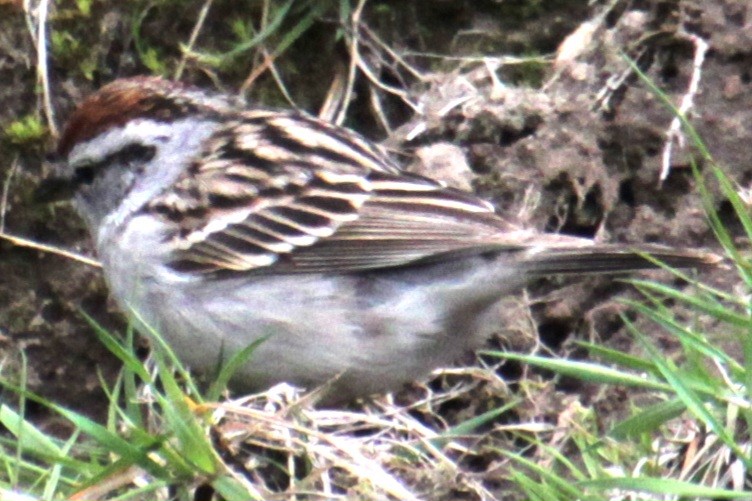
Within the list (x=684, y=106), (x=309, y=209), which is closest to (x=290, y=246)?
(x=309, y=209)

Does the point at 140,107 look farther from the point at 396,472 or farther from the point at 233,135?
the point at 396,472

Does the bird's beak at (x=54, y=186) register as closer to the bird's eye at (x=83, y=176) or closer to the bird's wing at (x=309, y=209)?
the bird's eye at (x=83, y=176)

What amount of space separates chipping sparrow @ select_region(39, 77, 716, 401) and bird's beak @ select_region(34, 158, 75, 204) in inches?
0.5

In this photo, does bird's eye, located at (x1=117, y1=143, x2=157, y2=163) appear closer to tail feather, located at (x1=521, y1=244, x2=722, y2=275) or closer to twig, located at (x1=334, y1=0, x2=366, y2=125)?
twig, located at (x1=334, y1=0, x2=366, y2=125)

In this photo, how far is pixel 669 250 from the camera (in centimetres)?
445

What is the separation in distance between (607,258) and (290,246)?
113 cm

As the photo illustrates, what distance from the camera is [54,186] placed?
223 inches

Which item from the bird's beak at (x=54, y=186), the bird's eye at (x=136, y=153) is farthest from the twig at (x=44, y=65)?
the bird's eye at (x=136, y=153)

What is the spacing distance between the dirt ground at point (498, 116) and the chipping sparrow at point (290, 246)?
0.57 meters

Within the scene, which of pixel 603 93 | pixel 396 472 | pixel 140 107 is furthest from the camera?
pixel 603 93

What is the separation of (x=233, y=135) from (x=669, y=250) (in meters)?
1.85

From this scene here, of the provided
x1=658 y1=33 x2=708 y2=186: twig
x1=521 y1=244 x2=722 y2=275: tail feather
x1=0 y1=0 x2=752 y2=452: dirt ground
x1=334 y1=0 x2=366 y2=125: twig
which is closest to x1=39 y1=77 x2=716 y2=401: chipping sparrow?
x1=521 y1=244 x2=722 y2=275: tail feather

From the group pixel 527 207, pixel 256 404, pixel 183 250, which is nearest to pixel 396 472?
pixel 256 404

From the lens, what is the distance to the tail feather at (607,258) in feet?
14.6
